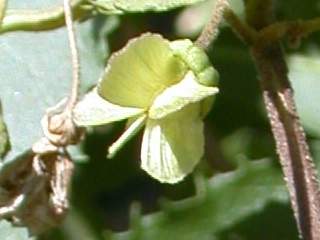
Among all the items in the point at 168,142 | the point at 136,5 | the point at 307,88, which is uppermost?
the point at 136,5

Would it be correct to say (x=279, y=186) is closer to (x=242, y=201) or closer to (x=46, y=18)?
(x=242, y=201)

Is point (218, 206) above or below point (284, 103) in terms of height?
below

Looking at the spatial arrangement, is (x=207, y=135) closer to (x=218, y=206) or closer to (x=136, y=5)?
(x=218, y=206)

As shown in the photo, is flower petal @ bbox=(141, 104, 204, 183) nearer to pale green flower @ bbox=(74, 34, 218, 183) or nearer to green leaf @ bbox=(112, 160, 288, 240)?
pale green flower @ bbox=(74, 34, 218, 183)

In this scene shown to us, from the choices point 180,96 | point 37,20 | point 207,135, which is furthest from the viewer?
point 207,135

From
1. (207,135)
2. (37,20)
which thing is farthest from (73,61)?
(207,135)

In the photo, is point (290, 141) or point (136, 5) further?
point (290, 141)

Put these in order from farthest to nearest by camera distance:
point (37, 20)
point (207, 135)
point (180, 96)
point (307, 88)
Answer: point (207, 135), point (307, 88), point (37, 20), point (180, 96)

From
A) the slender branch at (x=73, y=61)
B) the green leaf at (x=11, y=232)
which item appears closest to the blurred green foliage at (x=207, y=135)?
the green leaf at (x=11, y=232)
